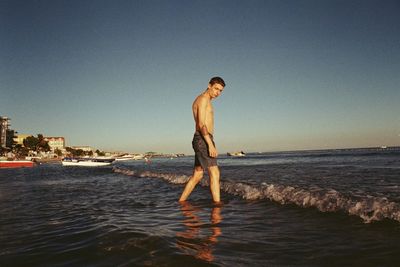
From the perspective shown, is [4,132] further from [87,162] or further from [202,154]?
[202,154]

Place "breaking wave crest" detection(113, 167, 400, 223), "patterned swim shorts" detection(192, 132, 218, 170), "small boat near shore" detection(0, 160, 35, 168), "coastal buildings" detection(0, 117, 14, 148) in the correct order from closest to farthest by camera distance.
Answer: "breaking wave crest" detection(113, 167, 400, 223) → "patterned swim shorts" detection(192, 132, 218, 170) → "small boat near shore" detection(0, 160, 35, 168) → "coastal buildings" detection(0, 117, 14, 148)

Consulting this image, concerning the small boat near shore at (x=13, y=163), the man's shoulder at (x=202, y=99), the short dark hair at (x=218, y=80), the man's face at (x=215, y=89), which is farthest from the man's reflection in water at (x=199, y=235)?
the small boat near shore at (x=13, y=163)

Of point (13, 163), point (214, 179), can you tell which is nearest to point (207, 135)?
point (214, 179)

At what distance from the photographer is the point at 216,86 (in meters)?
5.46

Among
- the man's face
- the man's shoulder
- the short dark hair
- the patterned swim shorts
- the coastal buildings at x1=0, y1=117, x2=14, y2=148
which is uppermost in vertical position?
the coastal buildings at x1=0, y1=117, x2=14, y2=148

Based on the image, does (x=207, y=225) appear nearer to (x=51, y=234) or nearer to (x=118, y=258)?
(x=118, y=258)

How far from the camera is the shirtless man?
5.34 metres

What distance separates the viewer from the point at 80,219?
406 centimetres

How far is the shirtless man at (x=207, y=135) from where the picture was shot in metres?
5.34

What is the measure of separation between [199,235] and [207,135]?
8.45ft

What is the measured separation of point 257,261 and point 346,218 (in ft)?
7.16

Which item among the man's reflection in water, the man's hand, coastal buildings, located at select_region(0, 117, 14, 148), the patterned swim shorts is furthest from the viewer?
coastal buildings, located at select_region(0, 117, 14, 148)

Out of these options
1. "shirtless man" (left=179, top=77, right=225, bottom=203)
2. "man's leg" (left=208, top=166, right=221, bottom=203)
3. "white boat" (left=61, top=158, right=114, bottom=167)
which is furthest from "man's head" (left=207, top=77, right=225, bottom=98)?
"white boat" (left=61, top=158, right=114, bottom=167)

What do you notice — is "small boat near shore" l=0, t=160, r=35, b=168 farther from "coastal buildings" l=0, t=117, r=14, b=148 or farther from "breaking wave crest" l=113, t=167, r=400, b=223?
"coastal buildings" l=0, t=117, r=14, b=148
